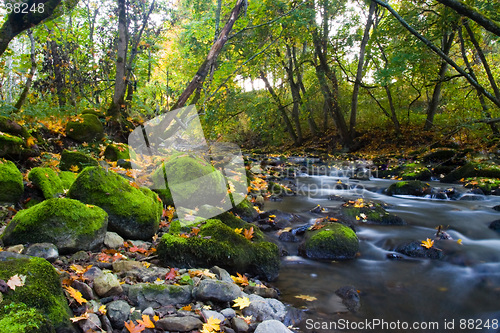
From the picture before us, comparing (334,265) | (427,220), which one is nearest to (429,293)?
(334,265)

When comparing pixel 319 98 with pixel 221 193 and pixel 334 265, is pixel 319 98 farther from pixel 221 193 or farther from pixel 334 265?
pixel 334 265

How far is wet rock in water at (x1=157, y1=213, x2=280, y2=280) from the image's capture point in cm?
362

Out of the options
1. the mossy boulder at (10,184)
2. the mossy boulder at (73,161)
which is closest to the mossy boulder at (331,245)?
the mossy boulder at (10,184)

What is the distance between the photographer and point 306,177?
42.3ft

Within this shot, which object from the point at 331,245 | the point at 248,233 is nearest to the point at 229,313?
the point at 248,233

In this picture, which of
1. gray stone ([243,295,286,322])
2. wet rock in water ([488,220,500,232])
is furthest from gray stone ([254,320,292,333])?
wet rock in water ([488,220,500,232])

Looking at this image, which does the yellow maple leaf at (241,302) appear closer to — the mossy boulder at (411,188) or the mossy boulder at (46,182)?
the mossy boulder at (46,182)

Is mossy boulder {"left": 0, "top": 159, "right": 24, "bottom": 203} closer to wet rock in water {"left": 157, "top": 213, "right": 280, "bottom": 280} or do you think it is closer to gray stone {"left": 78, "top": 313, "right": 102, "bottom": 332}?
wet rock in water {"left": 157, "top": 213, "right": 280, "bottom": 280}

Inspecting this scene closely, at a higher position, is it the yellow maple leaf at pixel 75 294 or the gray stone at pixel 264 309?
the yellow maple leaf at pixel 75 294

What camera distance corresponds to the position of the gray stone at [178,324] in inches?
93.0

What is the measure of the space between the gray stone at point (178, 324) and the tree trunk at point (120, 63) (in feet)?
28.7

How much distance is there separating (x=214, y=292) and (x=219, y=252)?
0.92 metres

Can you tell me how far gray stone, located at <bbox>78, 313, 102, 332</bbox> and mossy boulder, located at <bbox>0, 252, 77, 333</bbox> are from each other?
0.06 m

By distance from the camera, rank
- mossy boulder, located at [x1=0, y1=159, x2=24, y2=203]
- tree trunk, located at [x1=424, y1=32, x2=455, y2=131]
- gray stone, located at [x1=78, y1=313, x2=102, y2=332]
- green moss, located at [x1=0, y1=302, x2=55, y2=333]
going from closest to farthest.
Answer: green moss, located at [x1=0, y1=302, x2=55, y2=333], gray stone, located at [x1=78, y1=313, x2=102, y2=332], mossy boulder, located at [x1=0, y1=159, x2=24, y2=203], tree trunk, located at [x1=424, y1=32, x2=455, y2=131]
